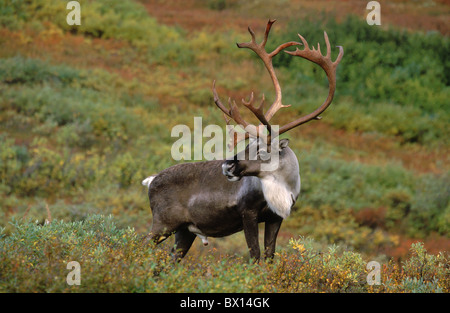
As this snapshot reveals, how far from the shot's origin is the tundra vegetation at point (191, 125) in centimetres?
645

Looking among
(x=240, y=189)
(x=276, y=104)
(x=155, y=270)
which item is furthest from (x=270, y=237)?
(x=276, y=104)

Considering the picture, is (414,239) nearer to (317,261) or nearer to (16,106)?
(317,261)

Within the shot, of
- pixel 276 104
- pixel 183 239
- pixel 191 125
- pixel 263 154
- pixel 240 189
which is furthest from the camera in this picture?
pixel 191 125

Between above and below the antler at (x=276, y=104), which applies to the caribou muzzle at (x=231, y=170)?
below

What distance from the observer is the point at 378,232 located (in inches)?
647

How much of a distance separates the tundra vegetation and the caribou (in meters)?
0.39

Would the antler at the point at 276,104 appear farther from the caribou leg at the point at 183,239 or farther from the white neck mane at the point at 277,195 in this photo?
the caribou leg at the point at 183,239

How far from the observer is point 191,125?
22422mm

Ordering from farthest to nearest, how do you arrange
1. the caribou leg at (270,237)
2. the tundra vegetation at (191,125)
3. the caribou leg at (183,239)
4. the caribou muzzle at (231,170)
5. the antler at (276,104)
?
1. the caribou leg at (183,239)
2. the antler at (276,104)
3. the caribou leg at (270,237)
4. the caribou muzzle at (231,170)
5. the tundra vegetation at (191,125)

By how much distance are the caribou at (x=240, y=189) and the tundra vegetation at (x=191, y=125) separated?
0.39 m

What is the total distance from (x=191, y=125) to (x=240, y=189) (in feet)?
51.5

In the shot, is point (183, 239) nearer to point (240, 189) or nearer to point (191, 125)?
point (240, 189)

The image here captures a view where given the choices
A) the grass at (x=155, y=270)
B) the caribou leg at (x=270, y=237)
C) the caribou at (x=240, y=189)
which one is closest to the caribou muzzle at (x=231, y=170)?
the caribou at (x=240, y=189)
